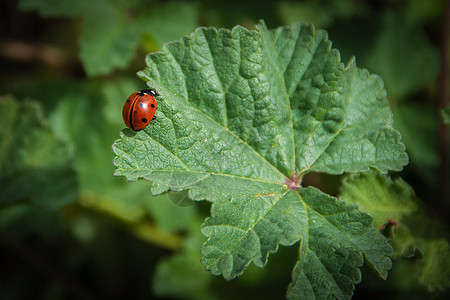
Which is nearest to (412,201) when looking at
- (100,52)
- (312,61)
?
(312,61)

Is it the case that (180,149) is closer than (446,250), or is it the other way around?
(180,149)

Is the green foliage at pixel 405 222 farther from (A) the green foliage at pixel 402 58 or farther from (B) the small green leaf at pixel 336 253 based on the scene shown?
(A) the green foliage at pixel 402 58

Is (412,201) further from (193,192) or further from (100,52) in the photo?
(100,52)

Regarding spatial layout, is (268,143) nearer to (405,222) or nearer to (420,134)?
(405,222)

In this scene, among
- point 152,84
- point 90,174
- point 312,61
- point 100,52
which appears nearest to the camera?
point 152,84

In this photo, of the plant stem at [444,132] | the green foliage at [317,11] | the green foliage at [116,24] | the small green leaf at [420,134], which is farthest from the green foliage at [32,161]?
the small green leaf at [420,134]
